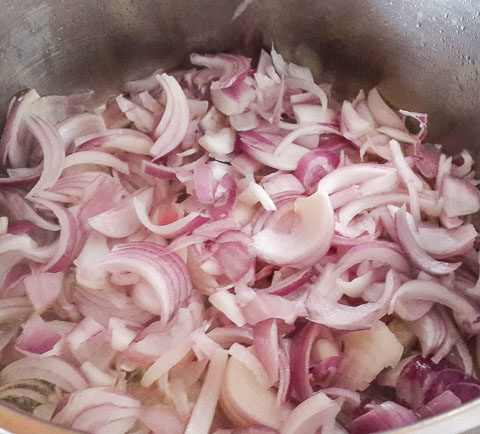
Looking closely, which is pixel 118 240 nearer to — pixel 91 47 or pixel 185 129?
pixel 185 129

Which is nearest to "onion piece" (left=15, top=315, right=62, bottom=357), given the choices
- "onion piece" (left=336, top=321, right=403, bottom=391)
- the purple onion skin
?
"onion piece" (left=336, top=321, right=403, bottom=391)

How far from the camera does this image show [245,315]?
1.07m

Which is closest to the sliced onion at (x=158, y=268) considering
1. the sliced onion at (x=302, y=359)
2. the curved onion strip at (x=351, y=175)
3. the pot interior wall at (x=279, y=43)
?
the sliced onion at (x=302, y=359)

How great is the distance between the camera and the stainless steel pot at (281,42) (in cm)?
129

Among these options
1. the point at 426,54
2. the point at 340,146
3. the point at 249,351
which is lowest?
the point at 249,351

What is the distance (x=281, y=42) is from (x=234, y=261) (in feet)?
1.90

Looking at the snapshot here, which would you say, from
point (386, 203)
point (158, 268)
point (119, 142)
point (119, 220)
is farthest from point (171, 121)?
point (386, 203)

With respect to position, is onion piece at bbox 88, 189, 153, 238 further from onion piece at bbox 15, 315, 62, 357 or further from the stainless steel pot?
the stainless steel pot

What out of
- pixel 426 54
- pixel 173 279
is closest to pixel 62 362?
pixel 173 279

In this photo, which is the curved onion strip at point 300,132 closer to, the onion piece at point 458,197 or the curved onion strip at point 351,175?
the curved onion strip at point 351,175

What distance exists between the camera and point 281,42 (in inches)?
56.1

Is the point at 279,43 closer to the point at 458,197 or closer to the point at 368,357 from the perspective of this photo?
the point at 458,197

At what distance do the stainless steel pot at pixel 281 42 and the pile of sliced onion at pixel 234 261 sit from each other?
5 cm

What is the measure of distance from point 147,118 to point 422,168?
589mm
